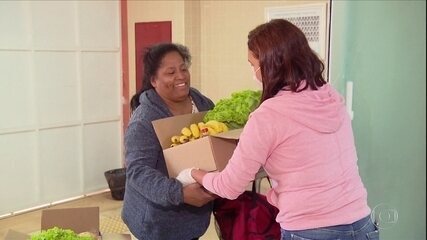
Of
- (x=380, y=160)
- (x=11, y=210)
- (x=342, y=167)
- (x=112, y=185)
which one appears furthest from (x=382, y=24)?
(x=11, y=210)

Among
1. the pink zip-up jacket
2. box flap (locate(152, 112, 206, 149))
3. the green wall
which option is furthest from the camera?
the green wall

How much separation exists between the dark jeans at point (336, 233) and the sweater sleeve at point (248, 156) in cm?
19

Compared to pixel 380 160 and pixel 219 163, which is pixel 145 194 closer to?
pixel 219 163

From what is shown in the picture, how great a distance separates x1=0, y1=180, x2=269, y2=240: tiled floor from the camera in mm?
3338

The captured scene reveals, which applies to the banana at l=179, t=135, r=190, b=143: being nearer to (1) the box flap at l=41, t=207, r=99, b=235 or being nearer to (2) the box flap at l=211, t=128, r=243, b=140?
(2) the box flap at l=211, t=128, r=243, b=140

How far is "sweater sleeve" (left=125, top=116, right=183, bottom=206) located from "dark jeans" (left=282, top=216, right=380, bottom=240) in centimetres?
41

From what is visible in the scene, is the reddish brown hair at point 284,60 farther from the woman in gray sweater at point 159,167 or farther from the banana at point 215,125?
the woman in gray sweater at point 159,167

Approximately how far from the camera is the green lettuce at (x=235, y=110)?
1.65 meters

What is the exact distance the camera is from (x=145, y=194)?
1595 millimetres

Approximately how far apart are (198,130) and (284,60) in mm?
477

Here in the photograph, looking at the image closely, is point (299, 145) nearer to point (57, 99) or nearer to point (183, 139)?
point (183, 139)

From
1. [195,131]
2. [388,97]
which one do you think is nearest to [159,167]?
[195,131]

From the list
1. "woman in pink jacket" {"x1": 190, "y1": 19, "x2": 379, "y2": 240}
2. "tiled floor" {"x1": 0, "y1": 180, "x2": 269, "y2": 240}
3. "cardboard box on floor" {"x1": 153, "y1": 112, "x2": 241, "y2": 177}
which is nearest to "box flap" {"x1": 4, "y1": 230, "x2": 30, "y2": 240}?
"cardboard box on floor" {"x1": 153, "y1": 112, "x2": 241, "y2": 177}

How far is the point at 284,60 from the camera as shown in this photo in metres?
1.26
